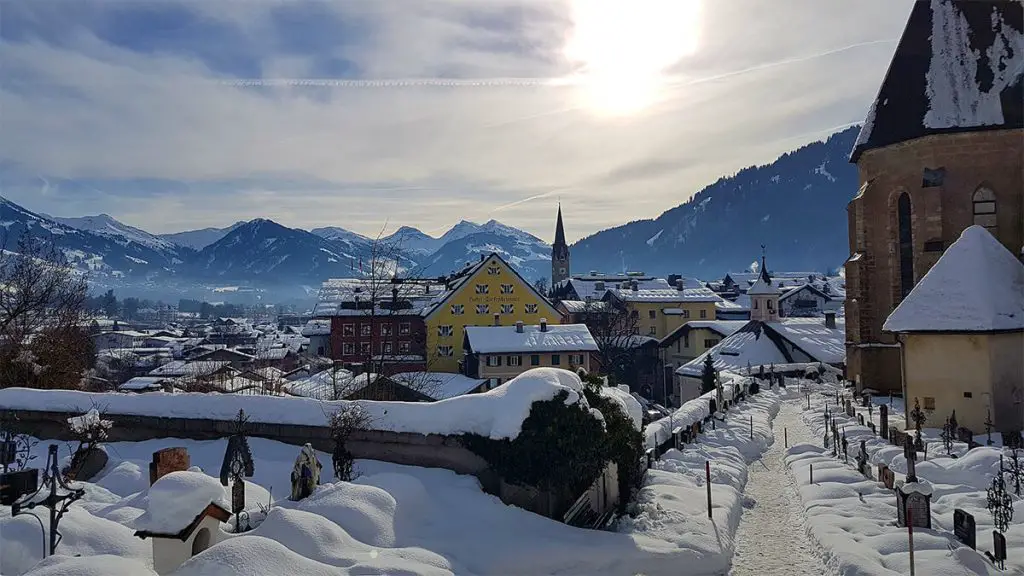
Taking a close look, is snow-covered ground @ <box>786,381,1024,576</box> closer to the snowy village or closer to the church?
the snowy village

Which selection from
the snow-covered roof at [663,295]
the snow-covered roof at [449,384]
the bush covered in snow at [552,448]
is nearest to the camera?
the bush covered in snow at [552,448]

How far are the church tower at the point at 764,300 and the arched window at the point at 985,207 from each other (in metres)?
26.2

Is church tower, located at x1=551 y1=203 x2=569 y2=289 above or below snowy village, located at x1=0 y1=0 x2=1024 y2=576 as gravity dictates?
above

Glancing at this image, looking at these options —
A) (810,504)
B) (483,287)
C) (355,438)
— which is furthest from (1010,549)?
(483,287)

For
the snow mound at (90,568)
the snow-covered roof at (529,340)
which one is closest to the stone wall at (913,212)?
the snow-covered roof at (529,340)

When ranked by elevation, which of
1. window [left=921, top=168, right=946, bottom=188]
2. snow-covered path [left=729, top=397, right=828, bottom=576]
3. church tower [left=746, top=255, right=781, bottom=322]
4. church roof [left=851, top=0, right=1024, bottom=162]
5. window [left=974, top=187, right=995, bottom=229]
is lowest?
snow-covered path [left=729, top=397, right=828, bottom=576]

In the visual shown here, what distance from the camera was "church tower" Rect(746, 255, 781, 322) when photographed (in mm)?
53375

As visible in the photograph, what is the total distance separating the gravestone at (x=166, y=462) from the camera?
11.6m

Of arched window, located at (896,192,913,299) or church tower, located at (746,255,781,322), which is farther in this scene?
church tower, located at (746,255,781,322)

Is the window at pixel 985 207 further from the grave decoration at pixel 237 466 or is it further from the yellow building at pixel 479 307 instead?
the yellow building at pixel 479 307

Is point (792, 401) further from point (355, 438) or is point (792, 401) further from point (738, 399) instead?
point (355, 438)

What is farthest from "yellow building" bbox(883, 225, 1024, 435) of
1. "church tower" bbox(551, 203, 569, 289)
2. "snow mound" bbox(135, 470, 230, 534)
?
"church tower" bbox(551, 203, 569, 289)

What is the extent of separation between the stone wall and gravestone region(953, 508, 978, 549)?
62.7ft

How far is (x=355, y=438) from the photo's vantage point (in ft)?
45.0
